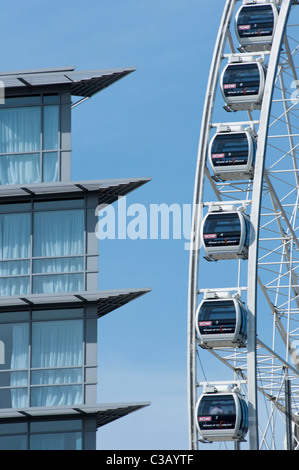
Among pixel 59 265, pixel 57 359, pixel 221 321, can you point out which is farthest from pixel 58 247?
pixel 221 321

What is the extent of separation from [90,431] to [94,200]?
25.3 ft

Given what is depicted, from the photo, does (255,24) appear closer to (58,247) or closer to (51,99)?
(51,99)

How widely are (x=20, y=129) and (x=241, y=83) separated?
49.9ft

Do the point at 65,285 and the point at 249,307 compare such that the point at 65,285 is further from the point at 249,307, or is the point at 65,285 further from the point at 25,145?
the point at 249,307

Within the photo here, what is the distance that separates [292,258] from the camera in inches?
2601

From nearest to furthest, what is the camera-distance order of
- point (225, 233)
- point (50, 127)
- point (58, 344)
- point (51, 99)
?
1. point (58, 344)
2. point (50, 127)
3. point (51, 99)
4. point (225, 233)

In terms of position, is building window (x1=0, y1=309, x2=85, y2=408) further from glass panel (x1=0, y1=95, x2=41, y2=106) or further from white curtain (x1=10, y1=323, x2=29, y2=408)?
glass panel (x1=0, y1=95, x2=41, y2=106)

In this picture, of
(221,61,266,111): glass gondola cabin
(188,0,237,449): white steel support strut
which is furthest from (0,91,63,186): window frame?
(221,61,266,111): glass gondola cabin

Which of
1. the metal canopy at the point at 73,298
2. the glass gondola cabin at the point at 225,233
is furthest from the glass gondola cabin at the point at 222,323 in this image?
the metal canopy at the point at 73,298

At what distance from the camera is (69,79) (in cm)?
4291

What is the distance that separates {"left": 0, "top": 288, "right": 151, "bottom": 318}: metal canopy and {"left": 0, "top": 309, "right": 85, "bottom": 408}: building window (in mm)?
402

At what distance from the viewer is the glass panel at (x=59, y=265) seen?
41.8 metres

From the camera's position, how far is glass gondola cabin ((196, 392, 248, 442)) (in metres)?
49.7
